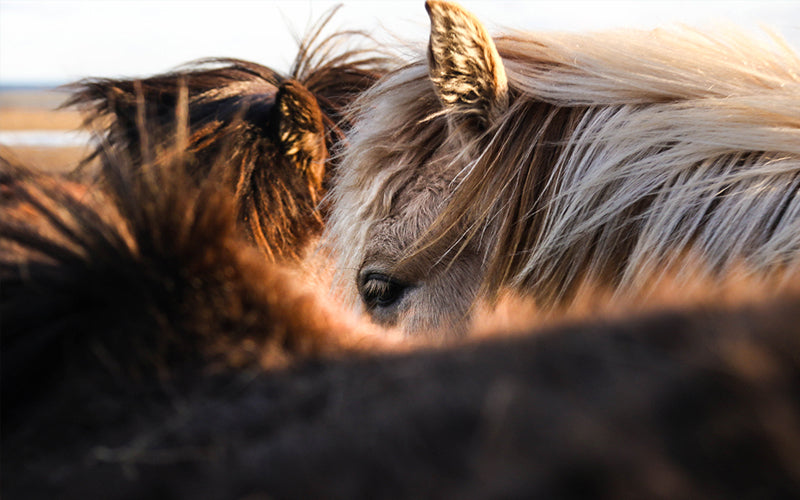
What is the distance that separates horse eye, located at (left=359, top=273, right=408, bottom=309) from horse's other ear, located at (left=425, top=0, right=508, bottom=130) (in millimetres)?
533

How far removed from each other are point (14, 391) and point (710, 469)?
0.70 m

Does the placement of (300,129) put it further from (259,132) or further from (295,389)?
(295,389)

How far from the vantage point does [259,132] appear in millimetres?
2234

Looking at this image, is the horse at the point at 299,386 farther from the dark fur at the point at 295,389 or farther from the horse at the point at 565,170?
the horse at the point at 565,170

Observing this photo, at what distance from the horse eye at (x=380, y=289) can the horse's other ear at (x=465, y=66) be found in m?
0.53

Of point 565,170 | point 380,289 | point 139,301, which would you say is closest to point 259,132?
point 380,289

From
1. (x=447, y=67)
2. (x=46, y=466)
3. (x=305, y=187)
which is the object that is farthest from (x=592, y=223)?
(x=305, y=187)

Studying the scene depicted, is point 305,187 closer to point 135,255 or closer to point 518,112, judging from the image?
point 518,112

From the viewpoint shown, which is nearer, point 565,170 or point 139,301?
point 139,301

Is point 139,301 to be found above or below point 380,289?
above

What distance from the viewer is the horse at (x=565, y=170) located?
1135mm

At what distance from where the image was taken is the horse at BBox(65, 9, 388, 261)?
2131 mm

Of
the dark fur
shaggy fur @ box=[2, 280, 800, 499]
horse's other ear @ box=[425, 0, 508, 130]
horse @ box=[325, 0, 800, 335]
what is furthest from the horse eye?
shaggy fur @ box=[2, 280, 800, 499]

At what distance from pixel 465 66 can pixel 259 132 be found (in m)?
1.13
